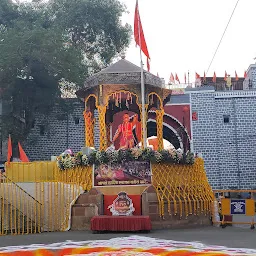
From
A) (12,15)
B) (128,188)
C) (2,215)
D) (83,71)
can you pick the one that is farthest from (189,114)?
(2,215)

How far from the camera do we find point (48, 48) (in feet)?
79.4

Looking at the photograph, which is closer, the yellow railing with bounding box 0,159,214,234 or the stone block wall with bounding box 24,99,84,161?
the yellow railing with bounding box 0,159,214,234

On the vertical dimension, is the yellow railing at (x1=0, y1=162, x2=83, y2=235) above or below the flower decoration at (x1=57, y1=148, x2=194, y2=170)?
below

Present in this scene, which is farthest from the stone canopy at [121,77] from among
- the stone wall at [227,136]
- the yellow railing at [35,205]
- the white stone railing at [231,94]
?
the white stone railing at [231,94]

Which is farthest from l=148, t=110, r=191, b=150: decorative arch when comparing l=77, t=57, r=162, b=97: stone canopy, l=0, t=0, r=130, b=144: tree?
l=77, t=57, r=162, b=97: stone canopy

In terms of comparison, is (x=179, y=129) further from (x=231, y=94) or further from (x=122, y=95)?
(x=122, y=95)

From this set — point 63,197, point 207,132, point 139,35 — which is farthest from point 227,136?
point 63,197

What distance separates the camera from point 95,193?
496 inches

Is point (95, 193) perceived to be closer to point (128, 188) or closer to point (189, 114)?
point (128, 188)

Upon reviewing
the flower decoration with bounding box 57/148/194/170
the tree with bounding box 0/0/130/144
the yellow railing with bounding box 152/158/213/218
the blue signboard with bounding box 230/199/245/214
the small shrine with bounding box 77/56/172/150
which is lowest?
the blue signboard with bounding box 230/199/245/214

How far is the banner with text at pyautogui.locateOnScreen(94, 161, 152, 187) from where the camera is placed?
501 inches

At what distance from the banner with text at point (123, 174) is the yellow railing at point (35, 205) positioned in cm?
72

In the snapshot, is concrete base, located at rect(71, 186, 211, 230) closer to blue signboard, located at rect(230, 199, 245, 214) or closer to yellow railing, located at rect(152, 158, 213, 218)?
yellow railing, located at rect(152, 158, 213, 218)

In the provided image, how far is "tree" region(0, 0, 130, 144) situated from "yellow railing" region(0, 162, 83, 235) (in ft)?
41.5
